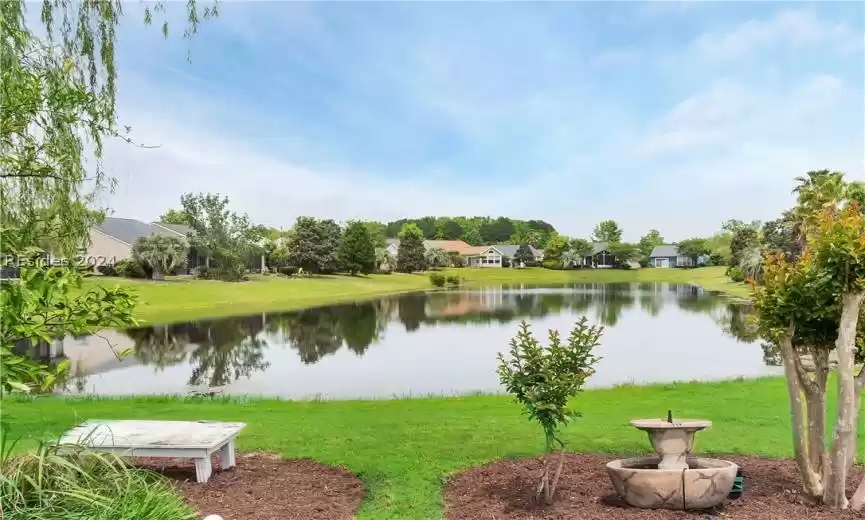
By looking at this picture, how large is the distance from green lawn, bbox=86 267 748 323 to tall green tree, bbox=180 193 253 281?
8.76 ft

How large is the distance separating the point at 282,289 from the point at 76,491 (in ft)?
152

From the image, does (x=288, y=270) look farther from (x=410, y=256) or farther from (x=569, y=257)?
(x=569, y=257)

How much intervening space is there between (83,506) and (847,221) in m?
5.68

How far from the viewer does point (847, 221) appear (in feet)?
16.2

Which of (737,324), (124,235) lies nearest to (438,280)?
(124,235)

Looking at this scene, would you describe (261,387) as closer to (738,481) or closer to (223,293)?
(738,481)

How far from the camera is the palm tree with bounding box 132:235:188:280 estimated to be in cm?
4450

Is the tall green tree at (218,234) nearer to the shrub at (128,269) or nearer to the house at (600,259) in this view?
the shrub at (128,269)

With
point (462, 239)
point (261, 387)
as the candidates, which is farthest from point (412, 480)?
point (462, 239)

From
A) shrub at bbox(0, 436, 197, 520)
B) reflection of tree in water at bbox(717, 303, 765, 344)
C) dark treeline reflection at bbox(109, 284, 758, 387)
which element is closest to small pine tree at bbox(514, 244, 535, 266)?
dark treeline reflection at bbox(109, 284, 758, 387)

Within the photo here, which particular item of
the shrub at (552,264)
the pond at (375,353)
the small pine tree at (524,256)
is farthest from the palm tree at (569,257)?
the pond at (375,353)

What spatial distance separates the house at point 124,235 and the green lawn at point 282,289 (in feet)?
19.2

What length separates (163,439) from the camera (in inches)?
239

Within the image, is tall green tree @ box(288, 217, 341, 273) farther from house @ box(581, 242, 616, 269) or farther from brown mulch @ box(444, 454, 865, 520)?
brown mulch @ box(444, 454, 865, 520)
